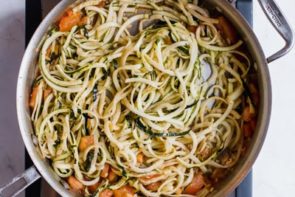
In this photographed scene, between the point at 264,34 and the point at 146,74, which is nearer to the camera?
the point at 146,74

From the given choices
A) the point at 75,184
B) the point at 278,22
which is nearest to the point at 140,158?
the point at 75,184

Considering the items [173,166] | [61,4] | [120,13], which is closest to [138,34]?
[120,13]

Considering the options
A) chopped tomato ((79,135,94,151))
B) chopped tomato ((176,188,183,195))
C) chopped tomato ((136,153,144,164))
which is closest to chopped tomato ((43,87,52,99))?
chopped tomato ((79,135,94,151))

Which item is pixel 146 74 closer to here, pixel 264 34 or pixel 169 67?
pixel 169 67

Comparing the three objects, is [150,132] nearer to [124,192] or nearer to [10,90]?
[124,192]

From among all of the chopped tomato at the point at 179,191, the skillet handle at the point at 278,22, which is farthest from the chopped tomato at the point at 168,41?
the chopped tomato at the point at 179,191

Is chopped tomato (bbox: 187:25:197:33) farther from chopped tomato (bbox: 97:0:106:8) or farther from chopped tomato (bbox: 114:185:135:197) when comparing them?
chopped tomato (bbox: 114:185:135:197)
